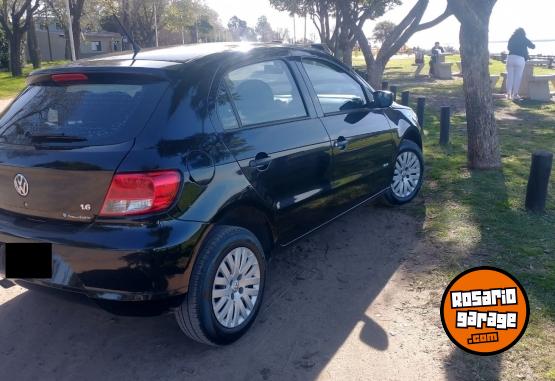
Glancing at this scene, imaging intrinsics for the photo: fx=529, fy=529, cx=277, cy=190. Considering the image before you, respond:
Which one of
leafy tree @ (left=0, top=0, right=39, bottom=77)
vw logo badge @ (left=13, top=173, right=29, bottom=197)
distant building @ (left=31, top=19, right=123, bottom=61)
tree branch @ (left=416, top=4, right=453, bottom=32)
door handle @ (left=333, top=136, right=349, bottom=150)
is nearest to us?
vw logo badge @ (left=13, top=173, right=29, bottom=197)

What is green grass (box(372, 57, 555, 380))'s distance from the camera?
317 cm

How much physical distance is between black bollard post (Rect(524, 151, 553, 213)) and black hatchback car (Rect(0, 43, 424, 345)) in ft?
8.19

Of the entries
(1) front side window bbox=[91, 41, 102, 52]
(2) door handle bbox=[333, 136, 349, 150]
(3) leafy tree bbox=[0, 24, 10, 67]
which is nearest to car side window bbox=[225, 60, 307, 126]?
(2) door handle bbox=[333, 136, 349, 150]

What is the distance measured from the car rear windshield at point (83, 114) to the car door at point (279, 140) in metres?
0.52

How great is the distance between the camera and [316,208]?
4.00 m

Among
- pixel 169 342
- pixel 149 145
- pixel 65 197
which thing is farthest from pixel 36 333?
pixel 149 145

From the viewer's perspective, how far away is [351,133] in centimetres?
439

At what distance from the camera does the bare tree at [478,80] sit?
21.2 feet

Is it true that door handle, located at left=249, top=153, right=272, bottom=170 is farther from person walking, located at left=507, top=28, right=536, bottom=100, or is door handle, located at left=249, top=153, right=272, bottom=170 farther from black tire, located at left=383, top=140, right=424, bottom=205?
person walking, located at left=507, top=28, right=536, bottom=100

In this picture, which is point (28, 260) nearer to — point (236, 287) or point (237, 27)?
point (236, 287)

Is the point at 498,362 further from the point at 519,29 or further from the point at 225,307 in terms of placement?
the point at 519,29

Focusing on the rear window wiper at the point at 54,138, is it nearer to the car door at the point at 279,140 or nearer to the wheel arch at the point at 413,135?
the car door at the point at 279,140

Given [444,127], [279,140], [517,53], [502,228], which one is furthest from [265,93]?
[517,53]

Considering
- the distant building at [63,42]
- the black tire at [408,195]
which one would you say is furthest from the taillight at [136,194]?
the distant building at [63,42]
